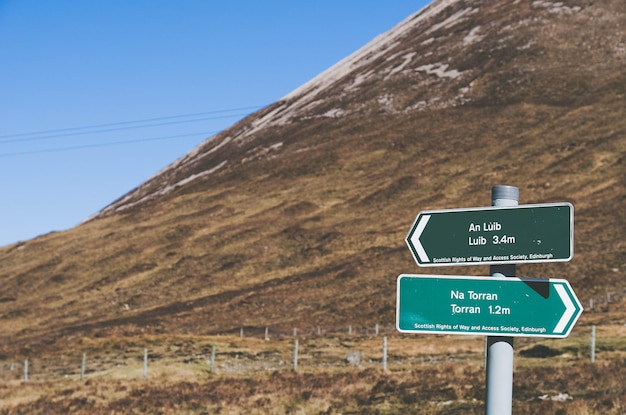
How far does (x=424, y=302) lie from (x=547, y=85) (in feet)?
340

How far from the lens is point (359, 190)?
314ft

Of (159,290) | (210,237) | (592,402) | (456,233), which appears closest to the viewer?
(456,233)

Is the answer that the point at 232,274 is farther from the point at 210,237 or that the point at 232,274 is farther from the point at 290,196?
the point at 290,196

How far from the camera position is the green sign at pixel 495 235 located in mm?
6383

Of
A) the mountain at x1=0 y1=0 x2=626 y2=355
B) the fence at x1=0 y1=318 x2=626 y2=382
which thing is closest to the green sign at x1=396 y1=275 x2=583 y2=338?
the fence at x1=0 y1=318 x2=626 y2=382

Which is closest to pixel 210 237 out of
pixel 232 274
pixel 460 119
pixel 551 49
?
pixel 232 274

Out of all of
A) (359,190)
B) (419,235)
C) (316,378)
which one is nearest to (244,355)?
(316,378)

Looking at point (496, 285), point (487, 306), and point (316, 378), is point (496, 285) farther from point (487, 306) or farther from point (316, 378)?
point (316, 378)

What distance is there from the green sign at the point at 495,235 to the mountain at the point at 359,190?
53482 mm

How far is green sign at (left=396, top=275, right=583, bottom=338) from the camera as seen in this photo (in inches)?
253

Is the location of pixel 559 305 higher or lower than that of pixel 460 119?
lower

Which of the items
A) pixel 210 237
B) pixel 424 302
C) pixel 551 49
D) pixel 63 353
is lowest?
pixel 63 353

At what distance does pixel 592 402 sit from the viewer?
16.7 m

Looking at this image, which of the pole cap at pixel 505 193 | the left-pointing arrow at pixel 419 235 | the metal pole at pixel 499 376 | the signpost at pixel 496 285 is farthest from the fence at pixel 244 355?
the metal pole at pixel 499 376
